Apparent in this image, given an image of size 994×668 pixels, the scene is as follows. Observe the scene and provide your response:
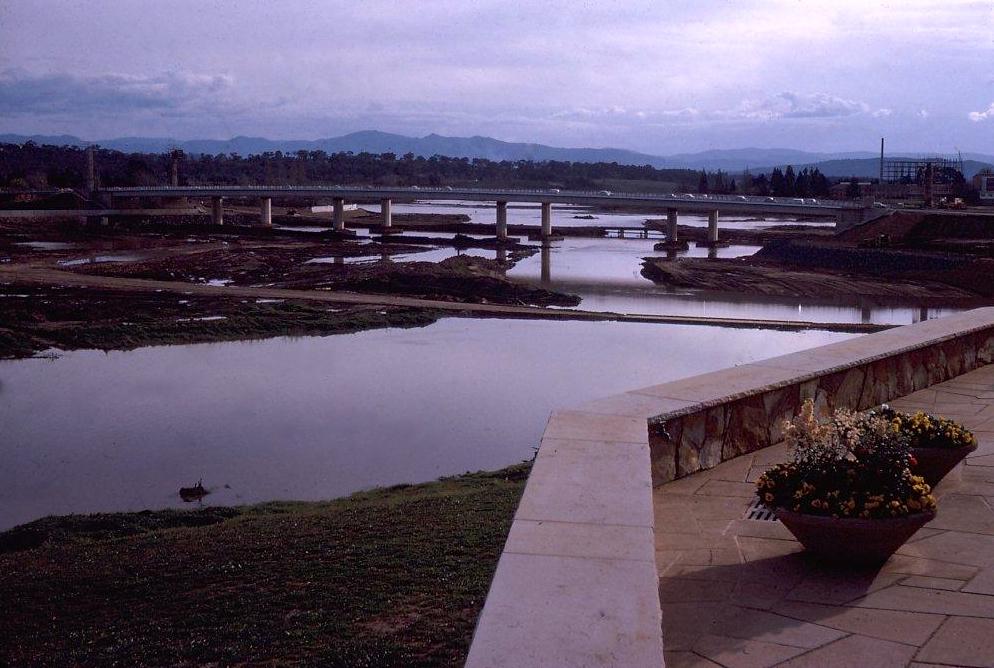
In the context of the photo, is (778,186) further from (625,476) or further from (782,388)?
(625,476)

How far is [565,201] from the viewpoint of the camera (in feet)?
272

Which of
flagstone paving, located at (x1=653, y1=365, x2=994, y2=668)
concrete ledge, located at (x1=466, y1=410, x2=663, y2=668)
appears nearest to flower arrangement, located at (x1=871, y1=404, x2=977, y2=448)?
flagstone paving, located at (x1=653, y1=365, x2=994, y2=668)

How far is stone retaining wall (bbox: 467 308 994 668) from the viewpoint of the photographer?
2.66m

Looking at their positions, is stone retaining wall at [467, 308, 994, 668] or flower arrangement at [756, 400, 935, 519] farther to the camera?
flower arrangement at [756, 400, 935, 519]

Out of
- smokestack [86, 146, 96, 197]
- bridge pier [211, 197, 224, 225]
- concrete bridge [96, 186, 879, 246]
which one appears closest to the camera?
concrete bridge [96, 186, 879, 246]

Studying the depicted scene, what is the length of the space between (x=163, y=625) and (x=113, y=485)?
29.2ft

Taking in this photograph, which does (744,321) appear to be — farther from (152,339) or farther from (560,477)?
(560,477)

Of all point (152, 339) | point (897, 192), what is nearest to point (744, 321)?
point (152, 339)

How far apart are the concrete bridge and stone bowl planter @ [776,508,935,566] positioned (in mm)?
68042

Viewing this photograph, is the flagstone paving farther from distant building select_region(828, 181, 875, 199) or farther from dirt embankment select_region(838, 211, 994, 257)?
distant building select_region(828, 181, 875, 199)

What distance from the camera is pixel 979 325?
26.0 feet

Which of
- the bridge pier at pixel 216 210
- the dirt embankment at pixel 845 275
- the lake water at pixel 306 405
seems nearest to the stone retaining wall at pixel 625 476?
the lake water at pixel 306 405

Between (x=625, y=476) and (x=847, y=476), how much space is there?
2.77 ft

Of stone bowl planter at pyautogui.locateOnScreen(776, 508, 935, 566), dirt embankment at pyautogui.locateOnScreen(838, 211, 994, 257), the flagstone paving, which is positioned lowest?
the flagstone paving
